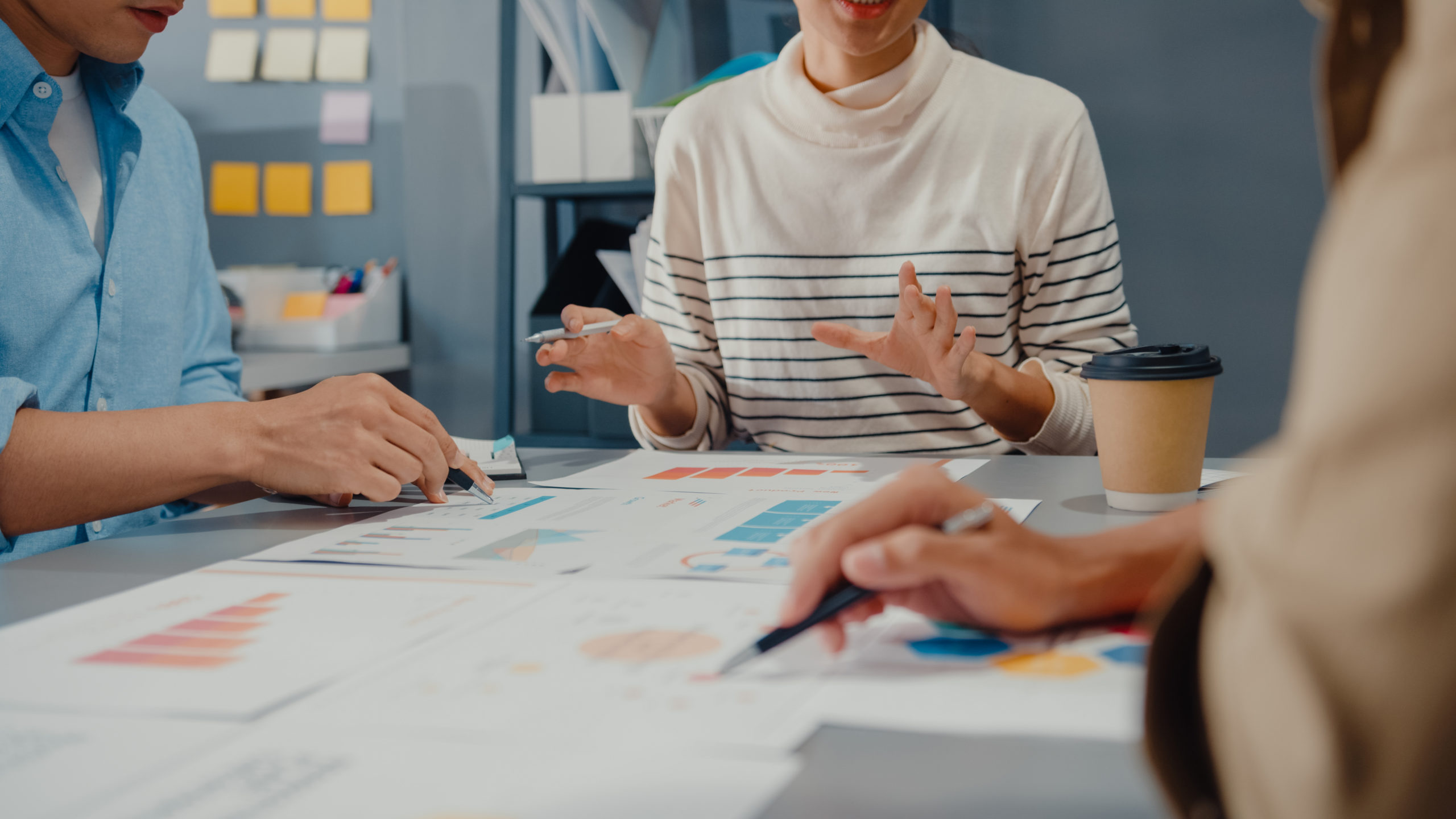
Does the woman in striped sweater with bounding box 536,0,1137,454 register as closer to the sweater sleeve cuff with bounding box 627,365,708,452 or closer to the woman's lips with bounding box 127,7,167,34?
the sweater sleeve cuff with bounding box 627,365,708,452

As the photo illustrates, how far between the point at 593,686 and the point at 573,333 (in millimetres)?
671

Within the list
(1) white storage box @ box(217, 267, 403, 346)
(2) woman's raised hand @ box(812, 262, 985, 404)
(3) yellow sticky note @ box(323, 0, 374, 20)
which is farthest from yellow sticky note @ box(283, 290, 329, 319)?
(2) woman's raised hand @ box(812, 262, 985, 404)

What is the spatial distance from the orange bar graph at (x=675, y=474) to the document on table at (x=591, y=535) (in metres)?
0.06

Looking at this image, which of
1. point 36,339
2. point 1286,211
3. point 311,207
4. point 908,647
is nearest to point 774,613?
point 908,647

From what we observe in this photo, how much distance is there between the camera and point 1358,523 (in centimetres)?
24

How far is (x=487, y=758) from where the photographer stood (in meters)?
0.38

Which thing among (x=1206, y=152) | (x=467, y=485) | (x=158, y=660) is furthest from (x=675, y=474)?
(x=1206, y=152)

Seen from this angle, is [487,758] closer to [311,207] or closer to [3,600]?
[3,600]

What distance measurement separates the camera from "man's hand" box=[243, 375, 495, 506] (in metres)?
0.84

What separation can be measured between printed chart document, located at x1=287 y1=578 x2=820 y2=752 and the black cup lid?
35 centimetres

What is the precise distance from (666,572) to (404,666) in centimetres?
19

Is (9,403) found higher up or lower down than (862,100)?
lower down

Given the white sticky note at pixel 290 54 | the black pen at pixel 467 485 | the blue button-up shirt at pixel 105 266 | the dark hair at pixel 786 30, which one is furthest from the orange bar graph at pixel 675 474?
the white sticky note at pixel 290 54

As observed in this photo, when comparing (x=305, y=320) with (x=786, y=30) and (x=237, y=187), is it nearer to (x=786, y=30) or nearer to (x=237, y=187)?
(x=237, y=187)
